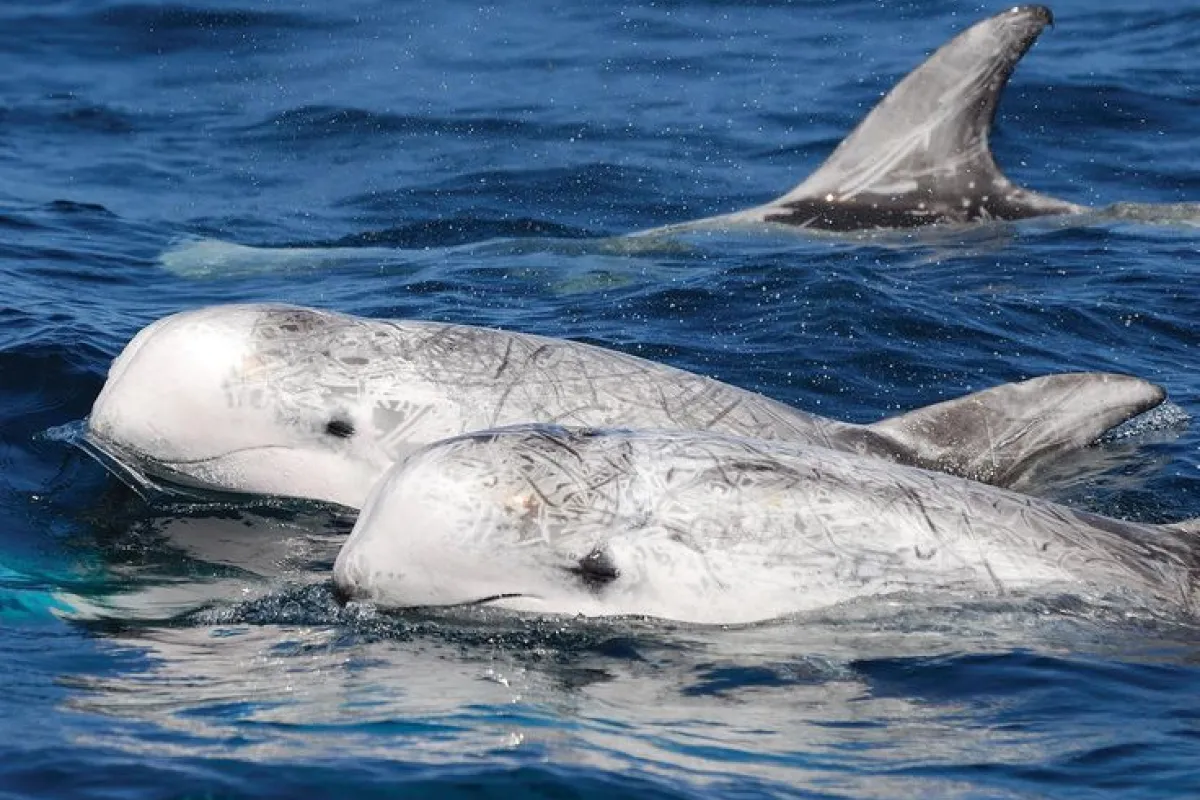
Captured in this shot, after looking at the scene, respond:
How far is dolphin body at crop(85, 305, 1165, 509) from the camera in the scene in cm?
877

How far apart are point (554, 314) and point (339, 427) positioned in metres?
4.80

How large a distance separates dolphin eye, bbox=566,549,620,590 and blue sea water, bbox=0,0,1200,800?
5.9 inches

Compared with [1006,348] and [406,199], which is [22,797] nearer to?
[1006,348]

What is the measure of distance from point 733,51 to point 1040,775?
19.1 metres

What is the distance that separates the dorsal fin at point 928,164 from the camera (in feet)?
51.6

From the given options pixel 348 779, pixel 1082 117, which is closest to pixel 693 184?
pixel 1082 117

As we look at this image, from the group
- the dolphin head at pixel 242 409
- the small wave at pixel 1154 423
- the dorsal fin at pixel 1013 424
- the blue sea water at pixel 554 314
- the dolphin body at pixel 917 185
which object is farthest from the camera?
the dolphin body at pixel 917 185

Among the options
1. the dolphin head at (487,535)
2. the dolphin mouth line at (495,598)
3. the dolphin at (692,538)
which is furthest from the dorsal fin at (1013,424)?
the dolphin mouth line at (495,598)

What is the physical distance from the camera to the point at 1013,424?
9516 mm

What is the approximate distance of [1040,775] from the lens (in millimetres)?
6082

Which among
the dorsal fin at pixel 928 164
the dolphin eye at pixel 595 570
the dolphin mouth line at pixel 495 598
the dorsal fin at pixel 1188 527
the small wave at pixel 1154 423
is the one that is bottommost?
the small wave at pixel 1154 423

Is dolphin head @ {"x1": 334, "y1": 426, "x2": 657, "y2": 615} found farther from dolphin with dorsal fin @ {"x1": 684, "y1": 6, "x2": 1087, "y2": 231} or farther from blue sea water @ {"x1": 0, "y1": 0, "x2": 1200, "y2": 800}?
dolphin with dorsal fin @ {"x1": 684, "y1": 6, "x2": 1087, "y2": 231}

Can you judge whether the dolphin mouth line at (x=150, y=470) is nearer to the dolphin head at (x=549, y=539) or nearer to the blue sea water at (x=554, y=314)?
the blue sea water at (x=554, y=314)

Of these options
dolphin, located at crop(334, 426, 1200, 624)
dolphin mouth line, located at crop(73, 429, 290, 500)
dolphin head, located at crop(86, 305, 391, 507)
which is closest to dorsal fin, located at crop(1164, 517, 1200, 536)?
dolphin, located at crop(334, 426, 1200, 624)
